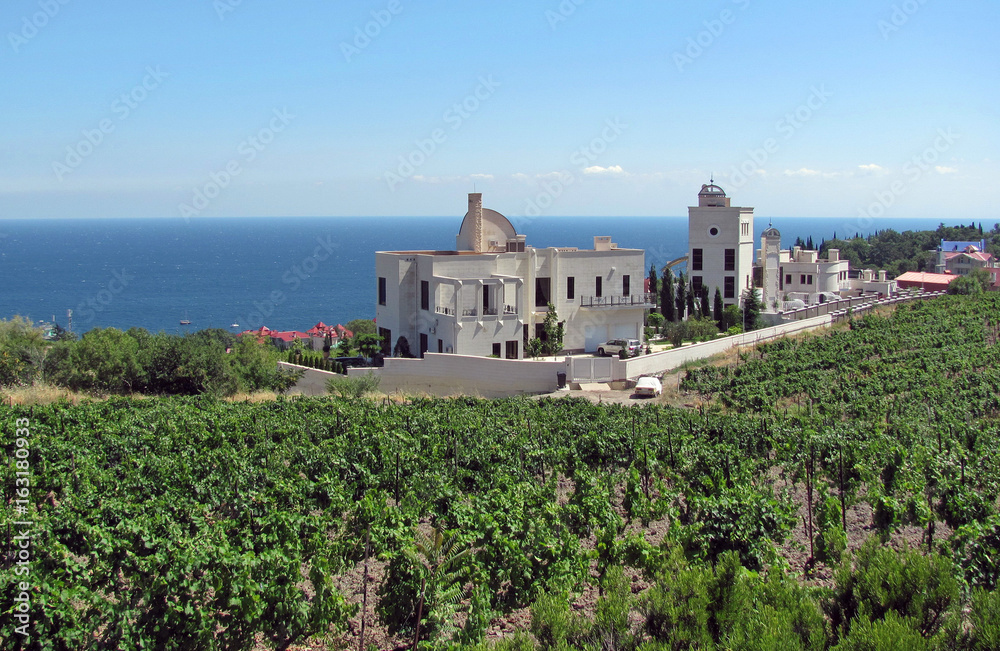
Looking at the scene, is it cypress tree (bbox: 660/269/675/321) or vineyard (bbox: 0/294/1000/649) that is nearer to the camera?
vineyard (bbox: 0/294/1000/649)

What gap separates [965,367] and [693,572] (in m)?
21.3

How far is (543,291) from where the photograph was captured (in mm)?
36312

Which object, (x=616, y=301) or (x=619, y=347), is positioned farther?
(x=616, y=301)

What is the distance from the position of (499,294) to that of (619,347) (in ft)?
19.2

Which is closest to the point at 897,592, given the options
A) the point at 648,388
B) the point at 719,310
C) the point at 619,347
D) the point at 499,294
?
the point at 648,388

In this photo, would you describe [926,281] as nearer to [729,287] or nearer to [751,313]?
[729,287]

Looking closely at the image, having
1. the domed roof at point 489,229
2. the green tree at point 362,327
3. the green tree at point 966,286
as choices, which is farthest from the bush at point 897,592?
the green tree at point 966,286

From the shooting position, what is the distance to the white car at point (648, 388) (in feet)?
92.7

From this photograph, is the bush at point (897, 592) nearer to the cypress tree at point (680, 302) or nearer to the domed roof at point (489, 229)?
the domed roof at point (489, 229)

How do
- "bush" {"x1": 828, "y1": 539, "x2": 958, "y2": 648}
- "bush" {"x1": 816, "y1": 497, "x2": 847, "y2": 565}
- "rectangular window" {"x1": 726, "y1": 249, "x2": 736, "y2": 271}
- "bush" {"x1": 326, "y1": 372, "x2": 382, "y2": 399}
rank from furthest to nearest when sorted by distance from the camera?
"rectangular window" {"x1": 726, "y1": 249, "x2": 736, "y2": 271}, "bush" {"x1": 326, "y1": 372, "x2": 382, "y2": 399}, "bush" {"x1": 816, "y1": 497, "x2": 847, "y2": 565}, "bush" {"x1": 828, "y1": 539, "x2": 958, "y2": 648}

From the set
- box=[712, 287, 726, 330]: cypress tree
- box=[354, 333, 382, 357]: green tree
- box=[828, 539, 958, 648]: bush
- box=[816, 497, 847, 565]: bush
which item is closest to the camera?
box=[828, 539, 958, 648]: bush

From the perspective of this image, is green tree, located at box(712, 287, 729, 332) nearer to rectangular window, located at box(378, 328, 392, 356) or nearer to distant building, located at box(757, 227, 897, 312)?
distant building, located at box(757, 227, 897, 312)

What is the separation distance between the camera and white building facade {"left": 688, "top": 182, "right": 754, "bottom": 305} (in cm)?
4778

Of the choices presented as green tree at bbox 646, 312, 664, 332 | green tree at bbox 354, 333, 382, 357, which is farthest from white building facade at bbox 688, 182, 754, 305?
green tree at bbox 354, 333, 382, 357
